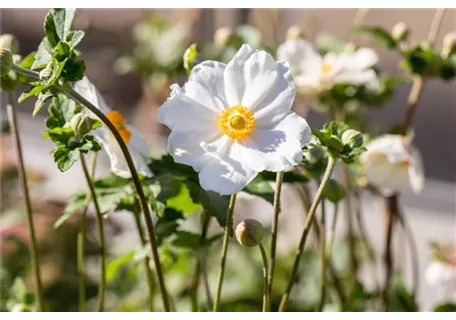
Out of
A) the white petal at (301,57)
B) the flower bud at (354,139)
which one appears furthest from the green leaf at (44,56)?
the white petal at (301,57)

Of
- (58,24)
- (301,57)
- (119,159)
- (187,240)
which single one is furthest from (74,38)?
(301,57)

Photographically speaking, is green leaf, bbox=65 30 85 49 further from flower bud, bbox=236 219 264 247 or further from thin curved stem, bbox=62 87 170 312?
flower bud, bbox=236 219 264 247

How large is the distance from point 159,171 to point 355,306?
0.37m

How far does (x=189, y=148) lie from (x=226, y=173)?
0.04 m

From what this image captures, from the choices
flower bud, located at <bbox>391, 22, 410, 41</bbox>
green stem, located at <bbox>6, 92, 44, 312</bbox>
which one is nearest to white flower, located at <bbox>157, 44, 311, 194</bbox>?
green stem, located at <bbox>6, 92, 44, 312</bbox>

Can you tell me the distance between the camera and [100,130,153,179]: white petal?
66 centimetres

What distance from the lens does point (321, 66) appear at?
973 mm

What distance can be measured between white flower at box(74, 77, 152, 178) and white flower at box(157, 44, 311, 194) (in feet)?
0.29

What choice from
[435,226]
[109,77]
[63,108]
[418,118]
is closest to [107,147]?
[63,108]

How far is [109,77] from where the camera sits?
257 cm

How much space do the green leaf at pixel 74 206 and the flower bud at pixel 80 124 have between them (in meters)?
0.13

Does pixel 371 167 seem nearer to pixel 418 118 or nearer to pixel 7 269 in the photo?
pixel 7 269

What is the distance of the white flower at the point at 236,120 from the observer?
571 mm

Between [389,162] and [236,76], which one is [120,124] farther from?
[389,162]
